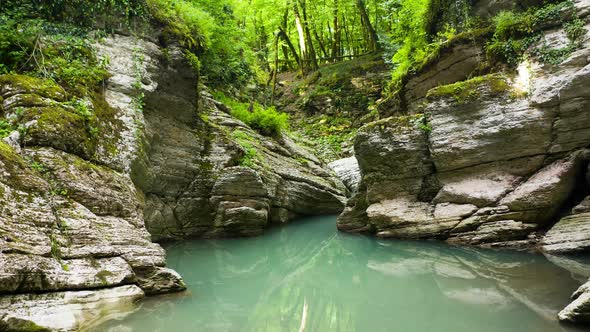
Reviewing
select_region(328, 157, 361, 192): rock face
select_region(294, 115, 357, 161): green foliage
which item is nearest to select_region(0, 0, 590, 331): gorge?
select_region(328, 157, 361, 192): rock face

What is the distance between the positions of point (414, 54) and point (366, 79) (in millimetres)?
9533

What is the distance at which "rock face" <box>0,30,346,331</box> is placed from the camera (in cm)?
424

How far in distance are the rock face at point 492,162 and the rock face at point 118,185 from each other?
14.0 ft

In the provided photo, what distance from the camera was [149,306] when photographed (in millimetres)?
5020

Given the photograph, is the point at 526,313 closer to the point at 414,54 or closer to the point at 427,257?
the point at 427,257

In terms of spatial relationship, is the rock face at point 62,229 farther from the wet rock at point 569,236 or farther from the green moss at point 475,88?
the green moss at point 475,88

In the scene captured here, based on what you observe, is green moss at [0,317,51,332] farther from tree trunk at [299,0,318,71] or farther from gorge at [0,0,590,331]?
tree trunk at [299,0,318,71]

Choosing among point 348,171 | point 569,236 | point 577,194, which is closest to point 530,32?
point 577,194

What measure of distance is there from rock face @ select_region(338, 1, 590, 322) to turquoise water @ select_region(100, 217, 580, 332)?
70 cm

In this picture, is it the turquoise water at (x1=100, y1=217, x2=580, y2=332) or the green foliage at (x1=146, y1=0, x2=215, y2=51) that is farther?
the green foliage at (x1=146, y1=0, x2=215, y2=51)

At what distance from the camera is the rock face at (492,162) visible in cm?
759

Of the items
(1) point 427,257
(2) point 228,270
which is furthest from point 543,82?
(2) point 228,270

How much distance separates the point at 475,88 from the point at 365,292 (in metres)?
6.28

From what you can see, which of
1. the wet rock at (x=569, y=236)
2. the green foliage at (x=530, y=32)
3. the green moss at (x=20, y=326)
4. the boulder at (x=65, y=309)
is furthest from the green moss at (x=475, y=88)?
the green moss at (x=20, y=326)
